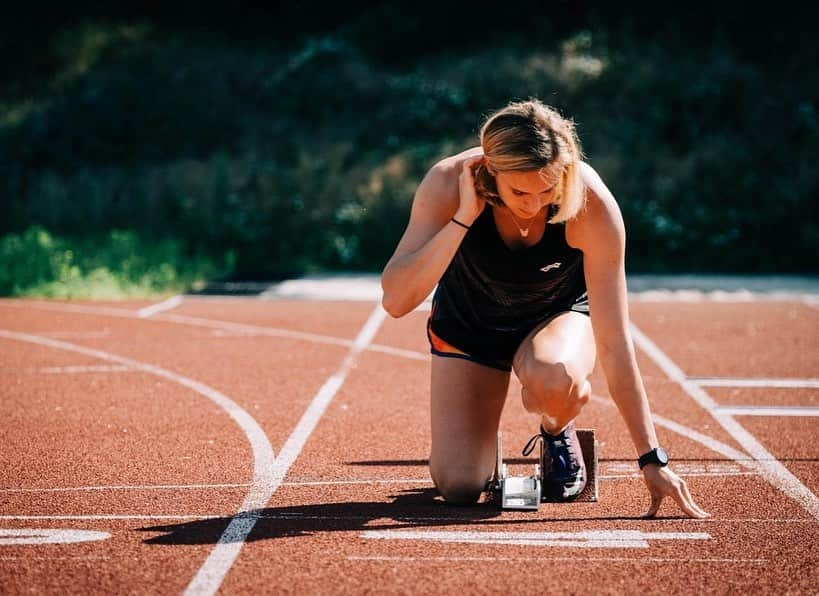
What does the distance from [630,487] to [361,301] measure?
9308 mm

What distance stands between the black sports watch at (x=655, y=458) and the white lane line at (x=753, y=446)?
783 mm

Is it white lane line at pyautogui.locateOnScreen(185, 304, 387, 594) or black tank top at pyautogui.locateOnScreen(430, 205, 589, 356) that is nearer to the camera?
white lane line at pyautogui.locateOnScreen(185, 304, 387, 594)

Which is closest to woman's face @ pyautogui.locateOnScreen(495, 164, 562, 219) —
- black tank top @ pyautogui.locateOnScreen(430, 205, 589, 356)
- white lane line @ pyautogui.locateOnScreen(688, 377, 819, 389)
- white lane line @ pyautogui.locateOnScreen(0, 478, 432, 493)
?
black tank top @ pyautogui.locateOnScreen(430, 205, 589, 356)

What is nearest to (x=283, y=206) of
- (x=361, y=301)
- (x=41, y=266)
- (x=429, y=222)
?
(x=41, y=266)

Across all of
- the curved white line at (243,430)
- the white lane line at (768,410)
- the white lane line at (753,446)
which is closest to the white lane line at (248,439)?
the curved white line at (243,430)

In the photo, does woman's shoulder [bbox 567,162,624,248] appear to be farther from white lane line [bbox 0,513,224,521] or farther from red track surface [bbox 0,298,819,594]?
white lane line [bbox 0,513,224,521]

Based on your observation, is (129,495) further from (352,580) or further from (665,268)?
(665,268)

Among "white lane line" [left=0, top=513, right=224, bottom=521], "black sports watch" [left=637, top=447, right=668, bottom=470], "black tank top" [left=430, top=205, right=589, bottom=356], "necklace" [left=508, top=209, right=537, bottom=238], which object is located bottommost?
"white lane line" [left=0, top=513, right=224, bottom=521]

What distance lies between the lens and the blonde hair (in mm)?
4660

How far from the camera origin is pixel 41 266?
16.8 m

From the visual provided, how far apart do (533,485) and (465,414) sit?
0.47 meters

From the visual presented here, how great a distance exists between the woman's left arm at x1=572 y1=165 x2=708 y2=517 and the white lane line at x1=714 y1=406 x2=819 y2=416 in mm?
2693

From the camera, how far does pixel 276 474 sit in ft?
19.5

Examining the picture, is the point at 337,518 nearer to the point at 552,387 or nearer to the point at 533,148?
the point at 552,387
